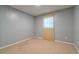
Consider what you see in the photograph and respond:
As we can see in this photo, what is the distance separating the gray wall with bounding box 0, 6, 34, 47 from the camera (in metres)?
2.17

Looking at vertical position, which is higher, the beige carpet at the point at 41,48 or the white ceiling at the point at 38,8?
the white ceiling at the point at 38,8

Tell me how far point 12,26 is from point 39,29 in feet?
3.53

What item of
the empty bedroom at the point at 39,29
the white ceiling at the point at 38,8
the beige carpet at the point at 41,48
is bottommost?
the beige carpet at the point at 41,48

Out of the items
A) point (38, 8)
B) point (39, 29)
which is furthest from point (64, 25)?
point (38, 8)

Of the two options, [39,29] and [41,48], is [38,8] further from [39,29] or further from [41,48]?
[41,48]

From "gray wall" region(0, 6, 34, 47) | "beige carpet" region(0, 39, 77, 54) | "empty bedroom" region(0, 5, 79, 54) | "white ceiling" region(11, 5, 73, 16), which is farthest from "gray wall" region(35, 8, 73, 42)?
"gray wall" region(0, 6, 34, 47)

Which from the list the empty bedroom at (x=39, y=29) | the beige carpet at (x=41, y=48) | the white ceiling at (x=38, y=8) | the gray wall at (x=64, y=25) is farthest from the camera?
the gray wall at (x=64, y=25)

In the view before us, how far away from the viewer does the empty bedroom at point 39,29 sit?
1.98 metres

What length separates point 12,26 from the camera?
98.0 inches

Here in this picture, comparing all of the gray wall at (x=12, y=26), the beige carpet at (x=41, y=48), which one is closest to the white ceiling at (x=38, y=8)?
the gray wall at (x=12, y=26)

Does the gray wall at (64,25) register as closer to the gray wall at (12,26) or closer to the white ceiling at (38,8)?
the white ceiling at (38,8)
